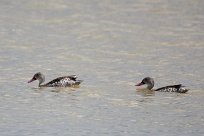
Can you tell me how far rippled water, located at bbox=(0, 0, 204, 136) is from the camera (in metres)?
14.5

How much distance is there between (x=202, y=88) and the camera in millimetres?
17641

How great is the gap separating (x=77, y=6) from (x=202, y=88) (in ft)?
30.4

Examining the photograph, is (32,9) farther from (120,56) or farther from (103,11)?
(120,56)

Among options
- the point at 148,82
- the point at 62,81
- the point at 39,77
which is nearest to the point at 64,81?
the point at 62,81

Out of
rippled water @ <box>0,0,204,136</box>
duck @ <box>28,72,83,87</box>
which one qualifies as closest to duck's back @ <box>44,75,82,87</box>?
duck @ <box>28,72,83,87</box>

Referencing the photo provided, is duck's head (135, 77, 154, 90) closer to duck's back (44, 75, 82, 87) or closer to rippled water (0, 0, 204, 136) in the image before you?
rippled water (0, 0, 204, 136)

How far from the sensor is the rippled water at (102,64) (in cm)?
1454

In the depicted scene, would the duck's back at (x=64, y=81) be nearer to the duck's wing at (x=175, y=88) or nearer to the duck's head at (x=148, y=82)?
the duck's head at (x=148, y=82)

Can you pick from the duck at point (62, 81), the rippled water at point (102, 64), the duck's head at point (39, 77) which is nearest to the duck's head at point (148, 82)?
the rippled water at point (102, 64)

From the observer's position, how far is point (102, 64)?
64.6 feet

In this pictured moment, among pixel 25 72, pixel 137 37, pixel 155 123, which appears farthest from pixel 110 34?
pixel 155 123

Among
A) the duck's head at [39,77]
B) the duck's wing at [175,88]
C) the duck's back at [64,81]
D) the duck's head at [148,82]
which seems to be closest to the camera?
the duck's wing at [175,88]

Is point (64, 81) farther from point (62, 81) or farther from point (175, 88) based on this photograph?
point (175, 88)

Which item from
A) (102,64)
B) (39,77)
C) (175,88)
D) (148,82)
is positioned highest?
(102,64)
